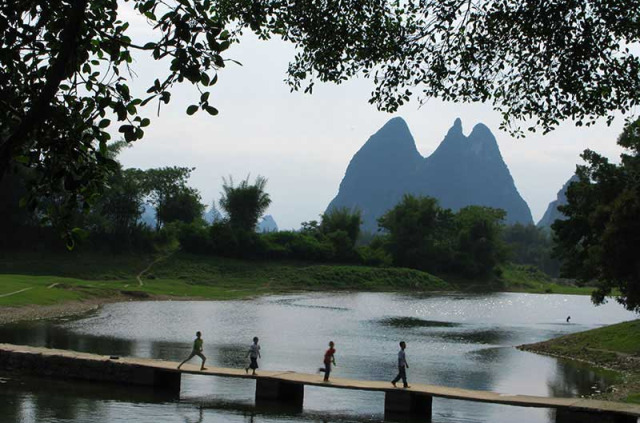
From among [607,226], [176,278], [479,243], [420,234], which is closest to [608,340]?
[607,226]

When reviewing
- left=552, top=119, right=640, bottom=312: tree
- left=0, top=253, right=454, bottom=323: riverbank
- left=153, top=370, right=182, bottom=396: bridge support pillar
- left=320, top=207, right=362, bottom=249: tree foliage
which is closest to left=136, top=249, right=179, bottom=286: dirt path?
left=0, top=253, right=454, bottom=323: riverbank

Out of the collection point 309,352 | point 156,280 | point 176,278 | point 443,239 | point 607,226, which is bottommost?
point 309,352

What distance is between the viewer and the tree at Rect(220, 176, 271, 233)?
110 meters

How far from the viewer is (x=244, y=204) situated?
110 metres

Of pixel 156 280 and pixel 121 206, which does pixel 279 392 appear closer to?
pixel 156 280

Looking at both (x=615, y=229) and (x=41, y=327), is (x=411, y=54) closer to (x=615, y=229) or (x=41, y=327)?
(x=615, y=229)

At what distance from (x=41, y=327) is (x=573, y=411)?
32380 mm

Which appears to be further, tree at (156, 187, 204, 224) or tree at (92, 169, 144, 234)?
tree at (156, 187, 204, 224)

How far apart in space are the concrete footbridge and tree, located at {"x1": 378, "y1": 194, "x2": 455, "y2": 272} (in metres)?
96.7

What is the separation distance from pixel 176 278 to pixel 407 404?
65.4 metres

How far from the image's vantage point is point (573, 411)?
21.7 m

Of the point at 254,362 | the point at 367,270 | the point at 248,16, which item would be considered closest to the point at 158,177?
the point at 367,270

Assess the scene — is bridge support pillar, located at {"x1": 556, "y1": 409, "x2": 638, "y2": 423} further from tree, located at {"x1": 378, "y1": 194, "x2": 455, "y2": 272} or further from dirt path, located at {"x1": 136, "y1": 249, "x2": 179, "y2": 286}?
tree, located at {"x1": 378, "y1": 194, "x2": 455, "y2": 272}

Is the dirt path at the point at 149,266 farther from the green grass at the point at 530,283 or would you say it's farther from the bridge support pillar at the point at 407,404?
the green grass at the point at 530,283
